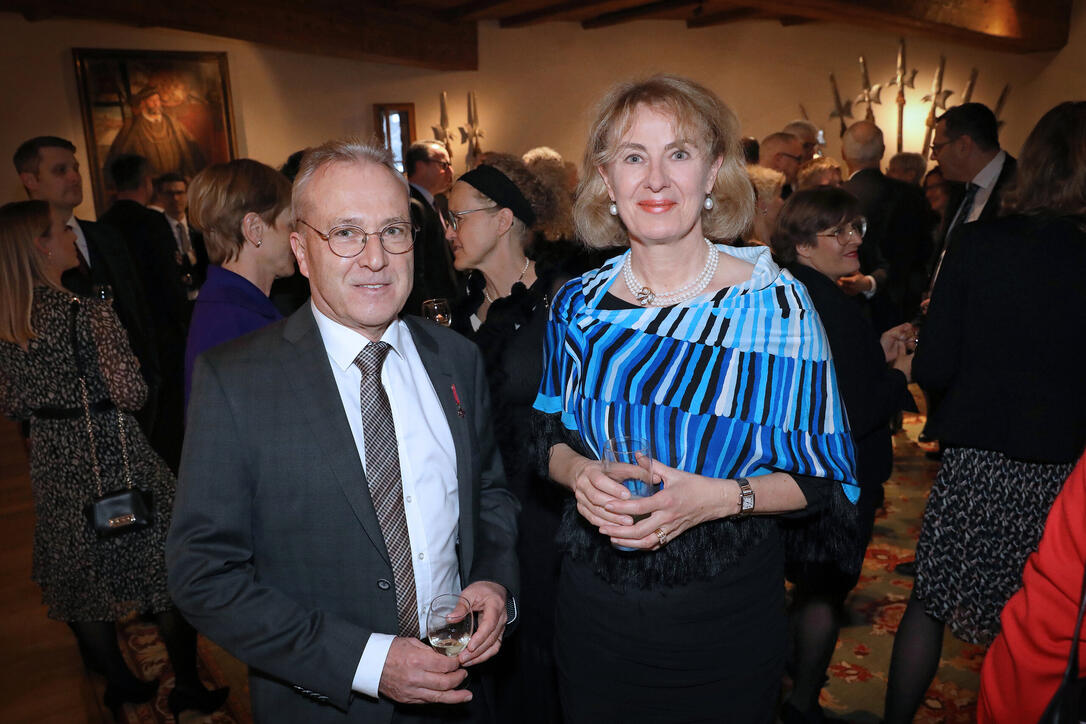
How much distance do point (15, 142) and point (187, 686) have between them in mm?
7627

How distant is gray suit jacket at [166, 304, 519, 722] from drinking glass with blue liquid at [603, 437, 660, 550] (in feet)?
1.53

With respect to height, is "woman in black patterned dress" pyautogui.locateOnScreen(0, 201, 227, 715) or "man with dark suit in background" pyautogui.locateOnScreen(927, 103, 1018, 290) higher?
"man with dark suit in background" pyautogui.locateOnScreen(927, 103, 1018, 290)

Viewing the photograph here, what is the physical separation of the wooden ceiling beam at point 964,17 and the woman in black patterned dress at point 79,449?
24.7 feet

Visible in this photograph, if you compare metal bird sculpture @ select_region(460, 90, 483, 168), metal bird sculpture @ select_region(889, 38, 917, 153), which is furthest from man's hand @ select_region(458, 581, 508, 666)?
metal bird sculpture @ select_region(889, 38, 917, 153)

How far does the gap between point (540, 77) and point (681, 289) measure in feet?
36.5

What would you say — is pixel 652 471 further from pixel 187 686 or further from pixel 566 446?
pixel 187 686

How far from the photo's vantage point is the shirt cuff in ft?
4.84

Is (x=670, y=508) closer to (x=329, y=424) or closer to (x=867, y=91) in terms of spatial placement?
(x=329, y=424)

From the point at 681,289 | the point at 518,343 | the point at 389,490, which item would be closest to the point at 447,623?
the point at 389,490

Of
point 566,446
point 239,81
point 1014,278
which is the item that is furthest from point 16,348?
point 239,81

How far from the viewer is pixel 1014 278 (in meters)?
2.34

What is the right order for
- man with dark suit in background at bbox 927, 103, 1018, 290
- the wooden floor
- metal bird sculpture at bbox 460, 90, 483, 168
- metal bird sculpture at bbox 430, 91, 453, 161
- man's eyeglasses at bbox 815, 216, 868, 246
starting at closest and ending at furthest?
1. man's eyeglasses at bbox 815, 216, 868, 246
2. the wooden floor
3. man with dark suit in background at bbox 927, 103, 1018, 290
4. metal bird sculpture at bbox 430, 91, 453, 161
5. metal bird sculpture at bbox 460, 90, 483, 168

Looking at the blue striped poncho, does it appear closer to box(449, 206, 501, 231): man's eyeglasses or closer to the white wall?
box(449, 206, 501, 231): man's eyeglasses

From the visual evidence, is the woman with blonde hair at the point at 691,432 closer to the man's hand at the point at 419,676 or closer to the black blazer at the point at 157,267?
the man's hand at the point at 419,676
